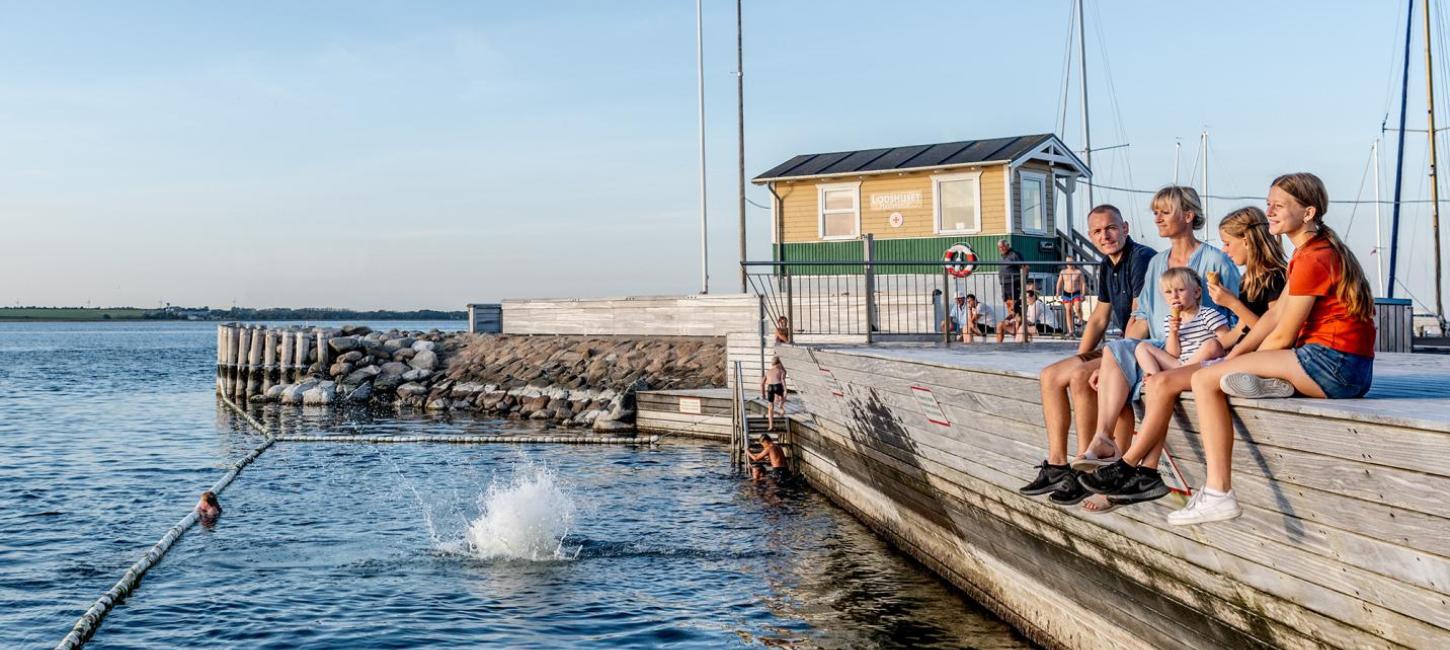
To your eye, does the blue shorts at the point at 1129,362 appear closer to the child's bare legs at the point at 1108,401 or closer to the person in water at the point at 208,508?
the child's bare legs at the point at 1108,401

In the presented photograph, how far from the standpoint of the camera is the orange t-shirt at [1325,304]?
4.98 meters

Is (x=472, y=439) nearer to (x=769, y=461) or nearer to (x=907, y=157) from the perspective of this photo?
(x=769, y=461)

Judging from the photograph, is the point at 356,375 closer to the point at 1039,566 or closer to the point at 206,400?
the point at 206,400

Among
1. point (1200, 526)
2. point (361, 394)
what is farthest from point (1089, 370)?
point (361, 394)

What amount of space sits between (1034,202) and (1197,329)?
23.6 metres

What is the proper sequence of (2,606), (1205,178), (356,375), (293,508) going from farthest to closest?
1. (1205,178)
2. (356,375)
3. (293,508)
4. (2,606)

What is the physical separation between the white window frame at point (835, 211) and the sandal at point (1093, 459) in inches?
928

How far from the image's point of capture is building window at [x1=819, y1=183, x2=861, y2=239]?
29656 mm

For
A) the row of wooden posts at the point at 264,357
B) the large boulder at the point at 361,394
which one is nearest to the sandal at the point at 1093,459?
the large boulder at the point at 361,394

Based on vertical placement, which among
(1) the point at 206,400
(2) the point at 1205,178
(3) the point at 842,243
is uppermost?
(2) the point at 1205,178

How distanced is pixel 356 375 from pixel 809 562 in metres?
29.5

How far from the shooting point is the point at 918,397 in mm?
10273

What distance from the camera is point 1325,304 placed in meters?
5.05

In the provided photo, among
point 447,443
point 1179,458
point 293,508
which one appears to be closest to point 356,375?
point 447,443
